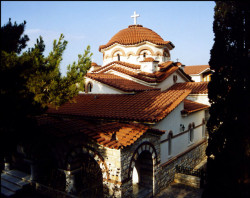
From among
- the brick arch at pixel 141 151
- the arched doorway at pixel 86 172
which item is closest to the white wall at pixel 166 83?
the brick arch at pixel 141 151

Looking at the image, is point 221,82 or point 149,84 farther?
point 149,84

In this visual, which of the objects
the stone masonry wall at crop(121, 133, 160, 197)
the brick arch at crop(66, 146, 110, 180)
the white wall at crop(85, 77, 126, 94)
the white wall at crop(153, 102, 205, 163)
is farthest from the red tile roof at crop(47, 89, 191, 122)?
the brick arch at crop(66, 146, 110, 180)

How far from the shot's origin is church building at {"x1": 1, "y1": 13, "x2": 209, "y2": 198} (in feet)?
24.0

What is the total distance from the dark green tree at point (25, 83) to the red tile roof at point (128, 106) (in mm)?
1237

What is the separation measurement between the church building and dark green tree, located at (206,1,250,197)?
2.27 metres

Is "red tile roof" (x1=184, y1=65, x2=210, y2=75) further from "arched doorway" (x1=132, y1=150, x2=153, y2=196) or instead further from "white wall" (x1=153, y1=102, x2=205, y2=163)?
"arched doorway" (x1=132, y1=150, x2=153, y2=196)

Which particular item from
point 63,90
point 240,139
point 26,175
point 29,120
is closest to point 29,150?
point 26,175

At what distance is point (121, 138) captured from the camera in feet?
23.7

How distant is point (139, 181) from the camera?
9.32 m

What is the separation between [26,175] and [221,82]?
9.84 metres

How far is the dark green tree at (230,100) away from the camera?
7.21 metres

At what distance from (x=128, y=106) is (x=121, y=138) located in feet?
10.9

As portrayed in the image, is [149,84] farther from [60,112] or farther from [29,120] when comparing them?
[29,120]

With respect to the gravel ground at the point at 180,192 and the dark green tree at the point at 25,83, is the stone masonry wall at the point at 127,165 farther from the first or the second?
the dark green tree at the point at 25,83
